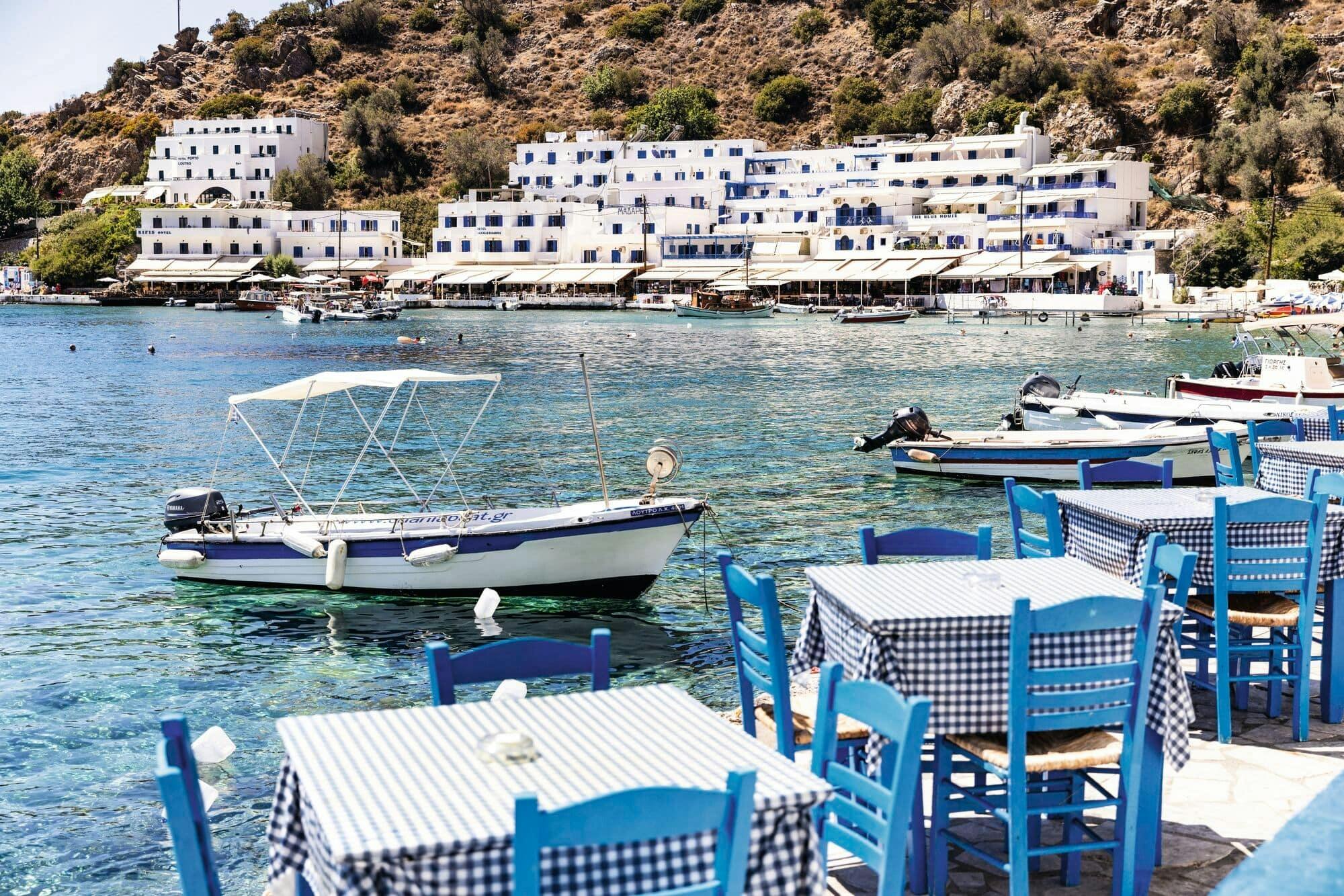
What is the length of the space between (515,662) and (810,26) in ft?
570

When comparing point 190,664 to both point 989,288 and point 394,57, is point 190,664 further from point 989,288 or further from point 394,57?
point 394,57

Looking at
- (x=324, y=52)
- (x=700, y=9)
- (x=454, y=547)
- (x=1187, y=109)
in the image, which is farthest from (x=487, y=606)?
(x=324, y=52)

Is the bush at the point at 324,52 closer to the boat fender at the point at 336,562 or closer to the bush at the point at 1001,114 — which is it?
the bush at the point at 1001,114

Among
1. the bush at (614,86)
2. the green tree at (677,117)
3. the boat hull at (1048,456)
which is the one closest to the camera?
the boat hull at (1048,456)

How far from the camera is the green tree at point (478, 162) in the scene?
152 m

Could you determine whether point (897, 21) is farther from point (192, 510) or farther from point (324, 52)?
point (192, 510)

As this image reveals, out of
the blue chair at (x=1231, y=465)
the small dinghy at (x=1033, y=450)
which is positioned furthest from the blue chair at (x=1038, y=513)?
the small dinghy at (x=1033, y=450)

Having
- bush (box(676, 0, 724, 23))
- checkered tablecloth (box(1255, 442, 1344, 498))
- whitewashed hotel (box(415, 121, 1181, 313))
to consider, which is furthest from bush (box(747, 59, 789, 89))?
checkered tablecloth (box(1255, 442, 1344, 498))

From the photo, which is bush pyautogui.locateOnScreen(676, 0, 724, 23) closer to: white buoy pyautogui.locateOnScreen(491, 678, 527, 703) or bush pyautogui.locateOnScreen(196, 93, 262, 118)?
bush pyautogui.locateOnScreen(196, 93, 262, 118)

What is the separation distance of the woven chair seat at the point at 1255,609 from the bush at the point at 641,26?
181153 millimetres

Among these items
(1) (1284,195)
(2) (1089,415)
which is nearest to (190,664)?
(2) (1089,415)

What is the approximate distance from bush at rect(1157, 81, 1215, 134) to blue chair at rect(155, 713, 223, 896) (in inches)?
5168

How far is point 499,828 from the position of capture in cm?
359

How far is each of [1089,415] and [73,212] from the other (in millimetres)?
144037
